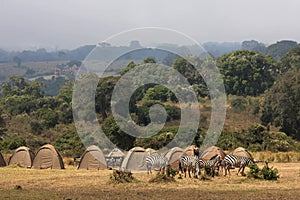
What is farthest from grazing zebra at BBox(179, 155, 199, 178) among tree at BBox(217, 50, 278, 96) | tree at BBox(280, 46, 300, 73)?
tree at BBox(280, 46, 300, 73)

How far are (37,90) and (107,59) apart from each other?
47459 millimetres

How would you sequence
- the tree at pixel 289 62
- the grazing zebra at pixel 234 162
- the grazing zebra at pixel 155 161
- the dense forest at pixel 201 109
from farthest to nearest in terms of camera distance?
the tree at pixel 289 62, the dense forest at pixel 201 109, the grazing zebra at pixel 155 161, the grazing zebra at pixel 234 162

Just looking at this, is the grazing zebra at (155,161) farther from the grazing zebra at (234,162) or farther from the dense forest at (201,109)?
the dense forest at (201,109)

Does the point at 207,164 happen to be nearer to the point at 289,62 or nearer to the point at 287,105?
the point at 287,105

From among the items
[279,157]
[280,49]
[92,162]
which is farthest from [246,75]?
[280,49]

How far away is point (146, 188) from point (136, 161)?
9368 millimetres

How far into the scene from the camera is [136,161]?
30.4 meters

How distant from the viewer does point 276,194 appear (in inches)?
754

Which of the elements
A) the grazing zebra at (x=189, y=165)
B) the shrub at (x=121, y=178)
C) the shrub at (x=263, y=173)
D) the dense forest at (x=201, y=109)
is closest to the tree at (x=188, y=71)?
the dense forest at (x=201, y=109)

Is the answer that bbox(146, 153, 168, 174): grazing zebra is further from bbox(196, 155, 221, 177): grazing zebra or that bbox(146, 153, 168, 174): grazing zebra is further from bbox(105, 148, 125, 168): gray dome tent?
bbox(105, 148, 125, 168): gray dome tent

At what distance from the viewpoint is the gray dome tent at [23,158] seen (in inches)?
1324

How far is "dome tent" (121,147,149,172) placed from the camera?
98.7 feet

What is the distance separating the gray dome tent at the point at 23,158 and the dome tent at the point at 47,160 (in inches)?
25.2

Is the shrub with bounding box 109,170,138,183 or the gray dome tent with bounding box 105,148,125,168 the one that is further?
the gray dome tent with bounding box 105,148,125,168
